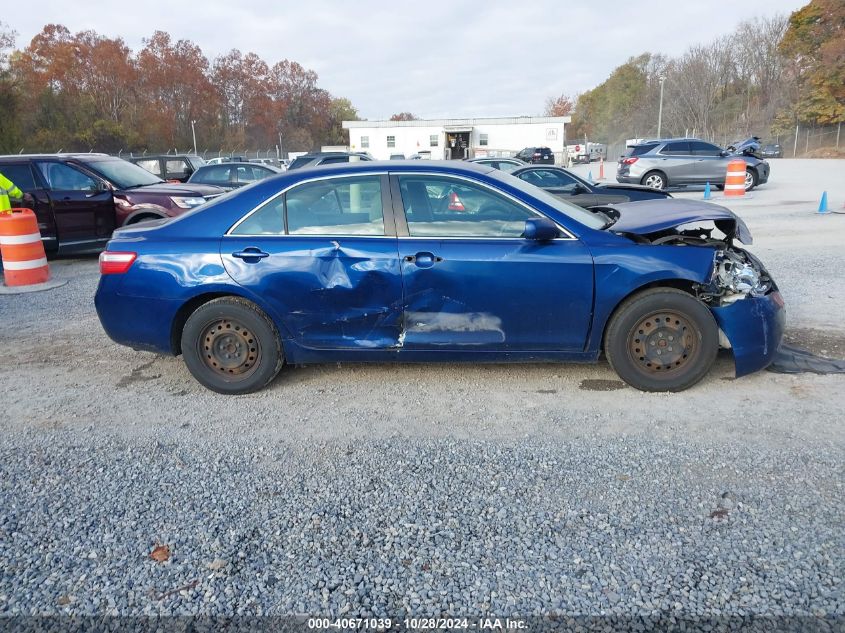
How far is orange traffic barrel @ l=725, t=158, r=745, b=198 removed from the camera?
57.6 feet

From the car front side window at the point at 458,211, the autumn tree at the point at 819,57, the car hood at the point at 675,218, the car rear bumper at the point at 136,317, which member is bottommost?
the car rear bumper at the point at 136,317

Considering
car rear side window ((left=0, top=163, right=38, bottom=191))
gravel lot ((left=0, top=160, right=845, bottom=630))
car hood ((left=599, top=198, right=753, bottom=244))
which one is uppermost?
car rear side window ((left=0, top=163, right=38, bottom=191))

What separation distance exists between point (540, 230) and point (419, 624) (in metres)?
2.59

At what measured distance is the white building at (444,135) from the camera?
5750cm

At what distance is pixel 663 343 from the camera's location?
4.20 meters

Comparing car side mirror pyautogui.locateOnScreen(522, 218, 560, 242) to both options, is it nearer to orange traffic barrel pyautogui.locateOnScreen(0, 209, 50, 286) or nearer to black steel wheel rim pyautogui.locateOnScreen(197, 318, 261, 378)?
black steel wheel rim pyautogui.locateOnScreen(197, 318, 261, 378)

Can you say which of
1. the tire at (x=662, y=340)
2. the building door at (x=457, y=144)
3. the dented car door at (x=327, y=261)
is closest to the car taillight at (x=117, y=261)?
the dented car door at (x=327, y=261)

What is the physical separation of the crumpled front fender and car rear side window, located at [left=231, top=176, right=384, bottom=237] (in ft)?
8.10

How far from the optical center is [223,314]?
437 centimetres

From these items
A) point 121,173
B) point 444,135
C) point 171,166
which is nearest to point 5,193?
point 121,173

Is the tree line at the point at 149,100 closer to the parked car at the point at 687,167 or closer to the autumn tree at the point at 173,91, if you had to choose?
the autumn tree at the point at 173,91

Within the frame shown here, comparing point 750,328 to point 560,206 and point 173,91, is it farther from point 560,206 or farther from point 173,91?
point 173,91

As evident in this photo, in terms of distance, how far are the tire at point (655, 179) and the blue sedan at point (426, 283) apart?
1693cm

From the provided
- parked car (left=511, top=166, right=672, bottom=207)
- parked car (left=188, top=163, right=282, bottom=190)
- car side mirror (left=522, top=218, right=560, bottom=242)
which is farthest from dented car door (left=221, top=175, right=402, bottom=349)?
parked car (left=188, top=163, right=282, bottom=190)
